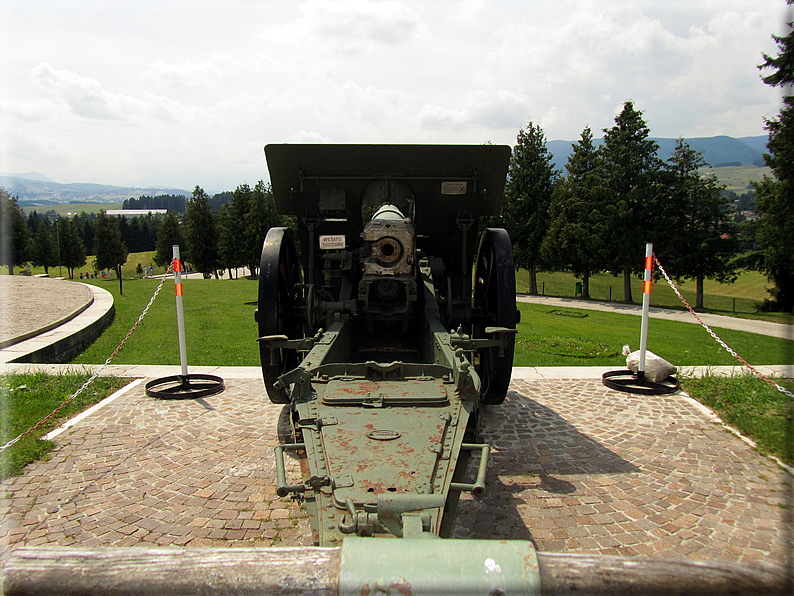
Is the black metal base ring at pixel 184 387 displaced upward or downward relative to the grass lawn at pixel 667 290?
upward

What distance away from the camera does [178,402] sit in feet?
18.5

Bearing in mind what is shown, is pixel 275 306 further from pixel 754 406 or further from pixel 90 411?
pixel 754 406

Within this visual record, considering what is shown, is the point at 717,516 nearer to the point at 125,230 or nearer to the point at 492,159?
the point at 492,159

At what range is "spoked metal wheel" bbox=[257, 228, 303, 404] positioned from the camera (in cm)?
463

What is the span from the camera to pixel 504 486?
3.72 meters

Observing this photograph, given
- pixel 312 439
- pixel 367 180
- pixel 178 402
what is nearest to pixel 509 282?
pixel 367 180

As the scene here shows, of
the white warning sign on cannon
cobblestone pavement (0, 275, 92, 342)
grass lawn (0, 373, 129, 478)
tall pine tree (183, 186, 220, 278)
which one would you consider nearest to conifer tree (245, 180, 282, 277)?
tall pine tree (183, 186, 220, 278)

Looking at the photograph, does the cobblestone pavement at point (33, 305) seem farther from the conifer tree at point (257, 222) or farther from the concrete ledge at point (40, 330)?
the conifer tree at point (257, 222)

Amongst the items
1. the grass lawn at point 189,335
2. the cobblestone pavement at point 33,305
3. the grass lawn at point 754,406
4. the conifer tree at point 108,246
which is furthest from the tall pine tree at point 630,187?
the conifer tree at point 108,246

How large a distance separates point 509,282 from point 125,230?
316 ft

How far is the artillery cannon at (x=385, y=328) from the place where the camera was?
2.18 metres

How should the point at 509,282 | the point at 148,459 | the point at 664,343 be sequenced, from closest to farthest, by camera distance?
the point at 148,459 < the point at 509,282 < the point at 664,343

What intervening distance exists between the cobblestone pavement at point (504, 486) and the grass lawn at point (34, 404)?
224mm

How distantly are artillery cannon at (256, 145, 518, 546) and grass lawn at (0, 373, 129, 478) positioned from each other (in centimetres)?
200
